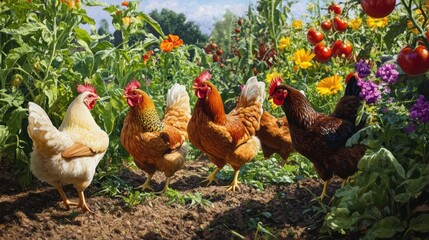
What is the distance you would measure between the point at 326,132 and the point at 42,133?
1859mm

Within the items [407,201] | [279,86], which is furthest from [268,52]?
[407,201]

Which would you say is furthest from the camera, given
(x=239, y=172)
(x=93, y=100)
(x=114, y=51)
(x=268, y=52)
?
(x=268, y=52)

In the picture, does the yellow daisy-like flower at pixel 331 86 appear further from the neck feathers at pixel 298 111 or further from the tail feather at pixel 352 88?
the neck feathers at pixel 298 111

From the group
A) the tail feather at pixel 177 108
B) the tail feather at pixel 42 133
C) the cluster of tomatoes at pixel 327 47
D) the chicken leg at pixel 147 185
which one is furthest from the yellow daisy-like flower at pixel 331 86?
the tail feather at pixel 42 133

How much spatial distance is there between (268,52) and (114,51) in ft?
9.55

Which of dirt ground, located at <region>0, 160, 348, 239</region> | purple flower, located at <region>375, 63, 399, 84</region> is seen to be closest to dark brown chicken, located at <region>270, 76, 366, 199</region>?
dirt ground, located at <region>0, 160, 348, 239</region>

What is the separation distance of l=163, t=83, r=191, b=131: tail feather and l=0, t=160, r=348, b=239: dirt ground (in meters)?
0.60

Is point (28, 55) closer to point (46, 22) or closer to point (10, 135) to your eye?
point (46, 22)

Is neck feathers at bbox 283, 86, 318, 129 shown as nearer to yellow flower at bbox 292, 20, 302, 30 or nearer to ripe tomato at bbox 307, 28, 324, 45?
ripe tomato at bbox 307, 28, 324, 45

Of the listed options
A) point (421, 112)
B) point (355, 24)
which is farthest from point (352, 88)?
point (355, 24)

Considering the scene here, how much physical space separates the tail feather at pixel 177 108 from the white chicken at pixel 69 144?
0.82 metres

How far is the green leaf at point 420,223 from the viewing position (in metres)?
2.83

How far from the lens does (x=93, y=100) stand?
389 centimetres

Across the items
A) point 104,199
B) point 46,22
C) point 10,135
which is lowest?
point 104,199
